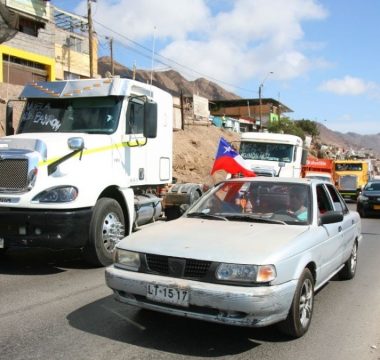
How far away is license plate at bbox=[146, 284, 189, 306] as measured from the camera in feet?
14.3

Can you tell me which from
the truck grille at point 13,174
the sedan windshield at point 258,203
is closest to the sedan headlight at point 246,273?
the sedan windshield at point 258,203

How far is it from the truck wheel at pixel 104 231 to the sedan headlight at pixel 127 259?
8.82ft

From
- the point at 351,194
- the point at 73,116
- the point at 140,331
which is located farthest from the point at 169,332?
the point at 351,194

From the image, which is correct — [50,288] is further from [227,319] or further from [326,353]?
[326,353]

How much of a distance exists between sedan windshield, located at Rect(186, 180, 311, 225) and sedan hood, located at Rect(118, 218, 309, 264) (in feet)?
0.71

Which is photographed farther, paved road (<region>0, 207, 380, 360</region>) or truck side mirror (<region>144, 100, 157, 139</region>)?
truck side mirror (<region>144, 100, 157, 139</region>)

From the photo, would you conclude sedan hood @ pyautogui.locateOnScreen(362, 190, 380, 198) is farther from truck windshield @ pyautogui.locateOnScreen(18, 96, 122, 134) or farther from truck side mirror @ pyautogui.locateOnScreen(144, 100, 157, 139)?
truck windshield @ pyautogui.locateOnScreen(18, 96, 122, 134)

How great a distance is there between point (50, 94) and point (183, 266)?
5.78 metres

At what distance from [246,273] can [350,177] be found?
1077 inches

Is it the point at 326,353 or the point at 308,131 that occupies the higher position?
the point at 308,131

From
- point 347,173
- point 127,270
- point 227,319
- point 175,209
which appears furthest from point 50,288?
point 347,173

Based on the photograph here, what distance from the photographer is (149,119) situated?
8.92 m

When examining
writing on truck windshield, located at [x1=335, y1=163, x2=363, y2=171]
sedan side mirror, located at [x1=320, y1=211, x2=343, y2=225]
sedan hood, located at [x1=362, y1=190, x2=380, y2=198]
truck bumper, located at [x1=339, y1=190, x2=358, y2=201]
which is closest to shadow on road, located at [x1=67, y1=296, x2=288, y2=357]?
sedan side mirror, located at [x1=320, y1=211, x2=343, y2=225]

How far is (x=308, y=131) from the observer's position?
281ft
